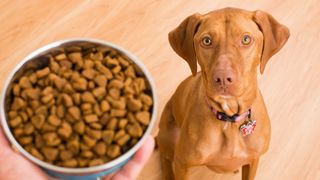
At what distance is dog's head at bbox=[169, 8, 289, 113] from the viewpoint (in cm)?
195

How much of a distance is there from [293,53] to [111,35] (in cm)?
116

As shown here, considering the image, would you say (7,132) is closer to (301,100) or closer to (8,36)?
(8,36)

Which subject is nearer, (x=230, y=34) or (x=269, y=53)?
(x=230, y=34)

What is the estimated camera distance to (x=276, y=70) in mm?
3168

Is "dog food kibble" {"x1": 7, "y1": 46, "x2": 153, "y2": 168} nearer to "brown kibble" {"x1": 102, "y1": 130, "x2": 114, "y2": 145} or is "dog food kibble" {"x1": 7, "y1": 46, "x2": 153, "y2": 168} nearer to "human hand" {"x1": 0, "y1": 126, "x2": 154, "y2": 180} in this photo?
"brown kibble" {"x1": 102, "y1": 130, "x2": 114, "y2": 145}

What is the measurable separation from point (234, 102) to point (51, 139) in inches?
33.4

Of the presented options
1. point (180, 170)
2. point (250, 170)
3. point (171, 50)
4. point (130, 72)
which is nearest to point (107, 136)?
point (130, 72)

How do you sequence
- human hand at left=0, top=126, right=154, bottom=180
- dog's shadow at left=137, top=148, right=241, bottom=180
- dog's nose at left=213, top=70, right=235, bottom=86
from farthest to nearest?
dog's shadow at left=137, top=148, right=241, bottom=180
dog's nose at left=213, top=70, right=235, bottom=86
human hand at left=0, top=126, right=154, bottom=180

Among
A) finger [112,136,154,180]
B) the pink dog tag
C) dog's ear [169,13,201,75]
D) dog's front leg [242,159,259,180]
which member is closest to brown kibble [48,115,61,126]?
finger [112,136,154,180]

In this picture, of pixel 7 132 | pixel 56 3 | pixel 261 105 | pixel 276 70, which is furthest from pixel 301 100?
pixel 7 132

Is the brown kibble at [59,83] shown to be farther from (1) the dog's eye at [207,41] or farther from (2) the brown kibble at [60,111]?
(1) the dog's eye at [207,41]

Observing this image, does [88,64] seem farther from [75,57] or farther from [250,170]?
[250,170]

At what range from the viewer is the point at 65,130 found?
1.60m

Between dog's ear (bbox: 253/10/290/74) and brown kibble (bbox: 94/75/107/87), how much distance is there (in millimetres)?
730
